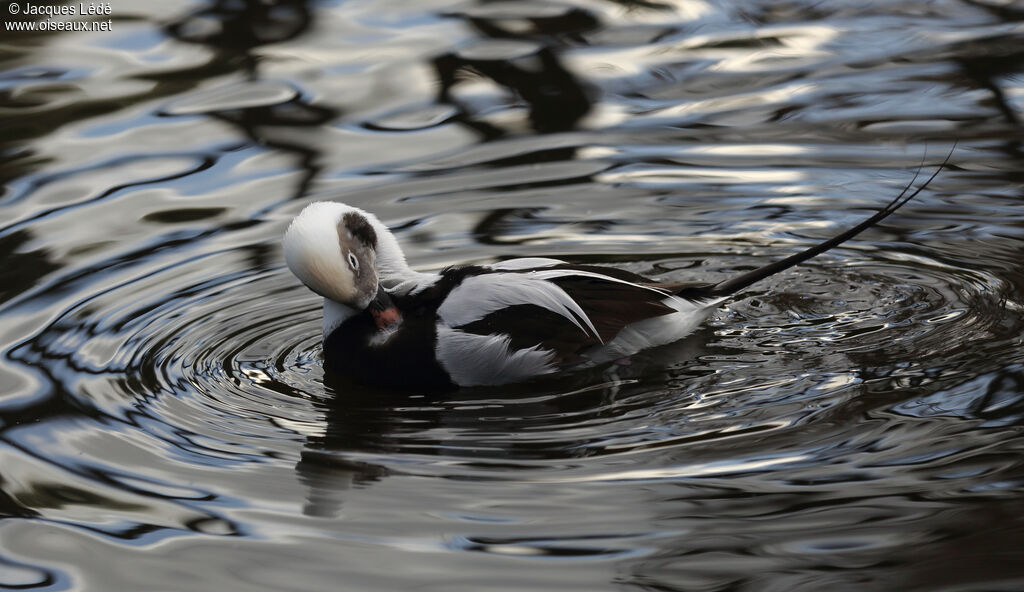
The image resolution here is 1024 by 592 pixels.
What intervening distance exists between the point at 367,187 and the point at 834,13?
3459 millimetres

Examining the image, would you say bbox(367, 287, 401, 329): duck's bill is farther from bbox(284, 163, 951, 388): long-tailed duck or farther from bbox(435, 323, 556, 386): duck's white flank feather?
bbox(435, 323, 556, 386): duck's white flank feather

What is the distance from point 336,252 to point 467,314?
0.44 m

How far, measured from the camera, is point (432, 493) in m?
3.51

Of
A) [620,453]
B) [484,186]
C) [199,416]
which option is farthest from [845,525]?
[484,186]

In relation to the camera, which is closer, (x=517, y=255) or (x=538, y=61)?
(x=517, y=255)

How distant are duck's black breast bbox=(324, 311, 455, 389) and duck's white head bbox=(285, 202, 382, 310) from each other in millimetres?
106

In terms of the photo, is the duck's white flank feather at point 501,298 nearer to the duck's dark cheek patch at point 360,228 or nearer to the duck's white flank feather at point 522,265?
the duck's white flank feather at point 522,265

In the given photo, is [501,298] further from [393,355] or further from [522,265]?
[393,355]

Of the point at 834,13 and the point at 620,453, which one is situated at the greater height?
the point at 834,13

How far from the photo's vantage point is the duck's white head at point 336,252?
160 inches

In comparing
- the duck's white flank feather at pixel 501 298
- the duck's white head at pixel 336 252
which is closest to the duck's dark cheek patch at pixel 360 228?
the duck's white head at pixel 336 252

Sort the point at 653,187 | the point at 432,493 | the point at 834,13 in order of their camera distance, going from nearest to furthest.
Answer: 1. the point at 432,493
2. the point at 653,187
3. the point at 834,13

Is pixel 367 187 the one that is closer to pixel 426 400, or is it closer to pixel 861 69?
pixel 426 400

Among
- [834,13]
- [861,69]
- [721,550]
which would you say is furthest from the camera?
[834,13]
